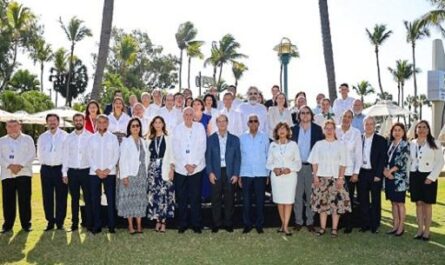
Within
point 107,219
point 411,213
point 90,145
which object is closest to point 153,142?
point 90,145

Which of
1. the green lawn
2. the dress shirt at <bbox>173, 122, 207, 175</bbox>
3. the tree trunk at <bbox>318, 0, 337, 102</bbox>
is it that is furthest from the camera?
the tree trunk at <bbox>318, 0, 337, 102</bbox>

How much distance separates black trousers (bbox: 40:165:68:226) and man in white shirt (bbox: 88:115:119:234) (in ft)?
2.05

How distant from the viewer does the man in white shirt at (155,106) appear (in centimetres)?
1084

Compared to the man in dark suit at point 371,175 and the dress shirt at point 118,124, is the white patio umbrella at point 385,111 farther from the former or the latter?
the dress shirt at point 118,124

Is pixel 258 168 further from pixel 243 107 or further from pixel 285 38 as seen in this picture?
pixel 285 38

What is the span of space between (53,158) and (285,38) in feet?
26.7

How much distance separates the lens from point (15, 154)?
9.12 meters

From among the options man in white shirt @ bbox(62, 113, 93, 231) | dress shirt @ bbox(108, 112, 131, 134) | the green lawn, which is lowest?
the green lawn

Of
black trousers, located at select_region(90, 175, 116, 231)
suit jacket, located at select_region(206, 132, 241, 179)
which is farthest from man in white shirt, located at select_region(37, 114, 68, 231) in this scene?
suit jacket, located at select_region(206, 132, 241, 179)

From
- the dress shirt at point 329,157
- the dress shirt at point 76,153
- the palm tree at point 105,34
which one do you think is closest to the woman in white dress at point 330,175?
the dress shirt at point 329,157

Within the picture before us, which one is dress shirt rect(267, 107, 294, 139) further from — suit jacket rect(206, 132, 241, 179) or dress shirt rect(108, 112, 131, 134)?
dress shirt rect(108, 112, 131, 134)

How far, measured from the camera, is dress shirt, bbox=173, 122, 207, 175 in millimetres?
8906

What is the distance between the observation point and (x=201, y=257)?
731cm

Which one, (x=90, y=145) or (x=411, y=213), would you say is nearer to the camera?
(x=90, y=145)
